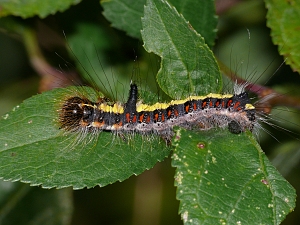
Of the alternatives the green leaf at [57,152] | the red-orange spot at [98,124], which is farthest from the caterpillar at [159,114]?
the green leaf at [57,152]

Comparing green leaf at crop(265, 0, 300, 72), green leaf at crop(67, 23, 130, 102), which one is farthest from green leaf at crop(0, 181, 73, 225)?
green leaf at crop(265, 0, 300, 72)

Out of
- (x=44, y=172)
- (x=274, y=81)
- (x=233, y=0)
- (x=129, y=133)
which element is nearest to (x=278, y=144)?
(x=274, y=81)

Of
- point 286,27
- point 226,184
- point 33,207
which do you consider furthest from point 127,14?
point 33,207

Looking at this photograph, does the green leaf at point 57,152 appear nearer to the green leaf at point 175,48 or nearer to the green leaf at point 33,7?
the green leaf at point 175,48

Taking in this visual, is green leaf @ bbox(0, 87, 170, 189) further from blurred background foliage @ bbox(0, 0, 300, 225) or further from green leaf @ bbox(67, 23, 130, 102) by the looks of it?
green leaf @ bbox(67, 23, 130, 102)

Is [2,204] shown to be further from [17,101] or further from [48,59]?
[48,59]

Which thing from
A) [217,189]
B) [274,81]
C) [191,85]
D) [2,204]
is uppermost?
[274,81]
